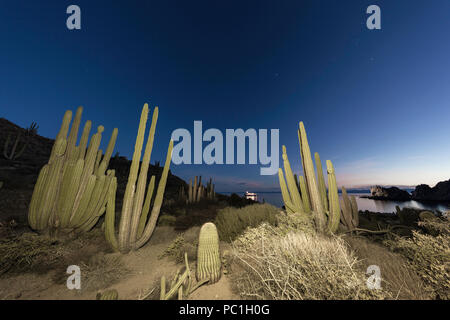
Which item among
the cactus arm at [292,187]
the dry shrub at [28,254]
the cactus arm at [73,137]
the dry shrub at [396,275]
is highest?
the cactus arm at [73,137]

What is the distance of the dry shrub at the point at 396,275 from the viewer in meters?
2.06

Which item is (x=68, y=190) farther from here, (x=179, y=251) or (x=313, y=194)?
(x=313, y=194)

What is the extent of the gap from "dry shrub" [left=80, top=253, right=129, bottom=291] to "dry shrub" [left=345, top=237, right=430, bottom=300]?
4.11m

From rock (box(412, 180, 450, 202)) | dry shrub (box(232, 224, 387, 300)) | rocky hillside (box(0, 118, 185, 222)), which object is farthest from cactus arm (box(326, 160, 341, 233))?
rock (box(412, 180, 450, 202))

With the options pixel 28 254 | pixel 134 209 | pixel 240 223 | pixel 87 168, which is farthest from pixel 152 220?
pixel 240 223

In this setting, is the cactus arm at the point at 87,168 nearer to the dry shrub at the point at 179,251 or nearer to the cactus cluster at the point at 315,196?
the dry shrub at the point at 179,251

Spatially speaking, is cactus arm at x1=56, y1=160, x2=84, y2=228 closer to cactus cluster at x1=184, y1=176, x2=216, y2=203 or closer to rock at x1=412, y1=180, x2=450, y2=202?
cactus cluster at x1=184, y1=176, x2=216, y2=203

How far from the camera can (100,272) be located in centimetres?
280

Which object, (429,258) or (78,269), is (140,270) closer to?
(78,269)

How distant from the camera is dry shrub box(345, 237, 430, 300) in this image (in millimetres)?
2056

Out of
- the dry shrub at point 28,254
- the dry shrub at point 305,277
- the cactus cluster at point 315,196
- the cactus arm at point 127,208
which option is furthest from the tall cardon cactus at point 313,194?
the dry shrub at point 28,254

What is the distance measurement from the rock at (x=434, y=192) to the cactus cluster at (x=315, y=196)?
100 ft
